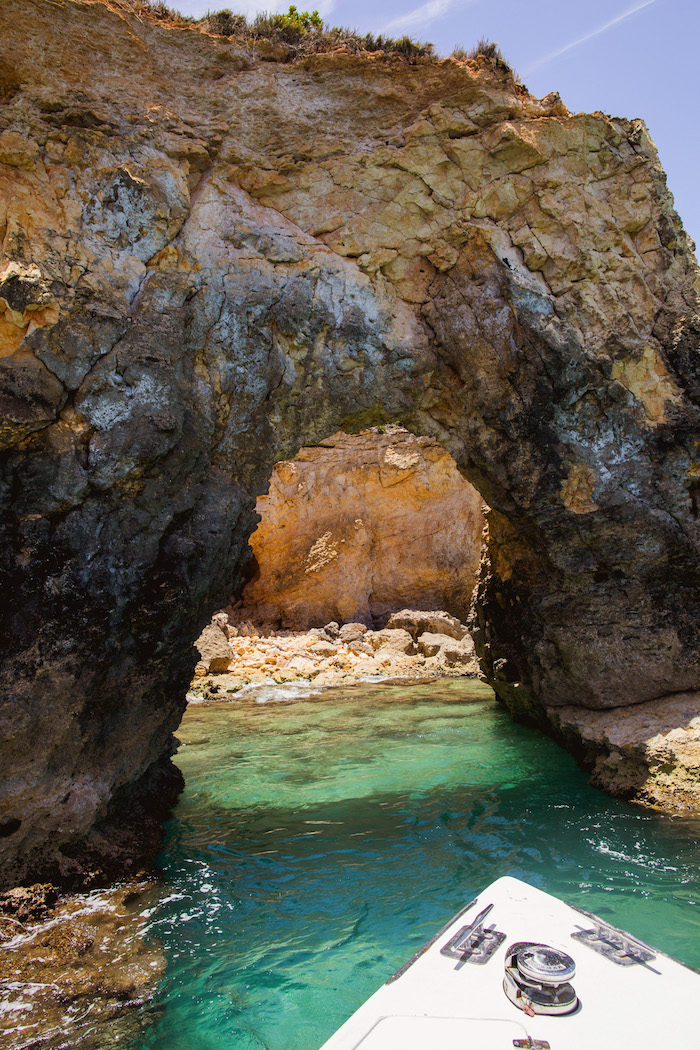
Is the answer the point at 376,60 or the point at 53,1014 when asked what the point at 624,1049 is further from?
the point at 376,60

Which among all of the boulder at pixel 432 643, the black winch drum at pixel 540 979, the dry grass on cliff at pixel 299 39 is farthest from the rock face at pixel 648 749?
the boulder at pixel 432 643

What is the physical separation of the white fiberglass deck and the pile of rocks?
13.2 meters

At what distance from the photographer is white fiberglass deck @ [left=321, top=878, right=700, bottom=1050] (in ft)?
8.18

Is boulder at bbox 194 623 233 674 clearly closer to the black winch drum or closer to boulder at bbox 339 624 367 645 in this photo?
boulder at bbox 339 624 367 645

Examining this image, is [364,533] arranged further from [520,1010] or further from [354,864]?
[520,1010]

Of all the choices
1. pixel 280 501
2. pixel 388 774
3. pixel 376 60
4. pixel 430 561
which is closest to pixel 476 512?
pixel 430 561

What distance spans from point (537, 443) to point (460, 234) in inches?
104

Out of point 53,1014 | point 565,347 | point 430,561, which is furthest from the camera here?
point 430,561

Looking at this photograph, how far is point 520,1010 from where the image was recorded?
2662 millimetres

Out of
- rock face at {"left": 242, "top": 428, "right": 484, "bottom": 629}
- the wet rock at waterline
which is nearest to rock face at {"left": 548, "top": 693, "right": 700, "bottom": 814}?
the wet rock at waterline

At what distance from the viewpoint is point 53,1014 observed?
4.10 meters

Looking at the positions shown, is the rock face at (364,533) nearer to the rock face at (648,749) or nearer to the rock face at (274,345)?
the rock face at (274,345)

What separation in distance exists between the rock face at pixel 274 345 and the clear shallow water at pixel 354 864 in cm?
110

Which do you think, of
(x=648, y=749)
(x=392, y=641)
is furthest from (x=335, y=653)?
(x=648, y=749)
